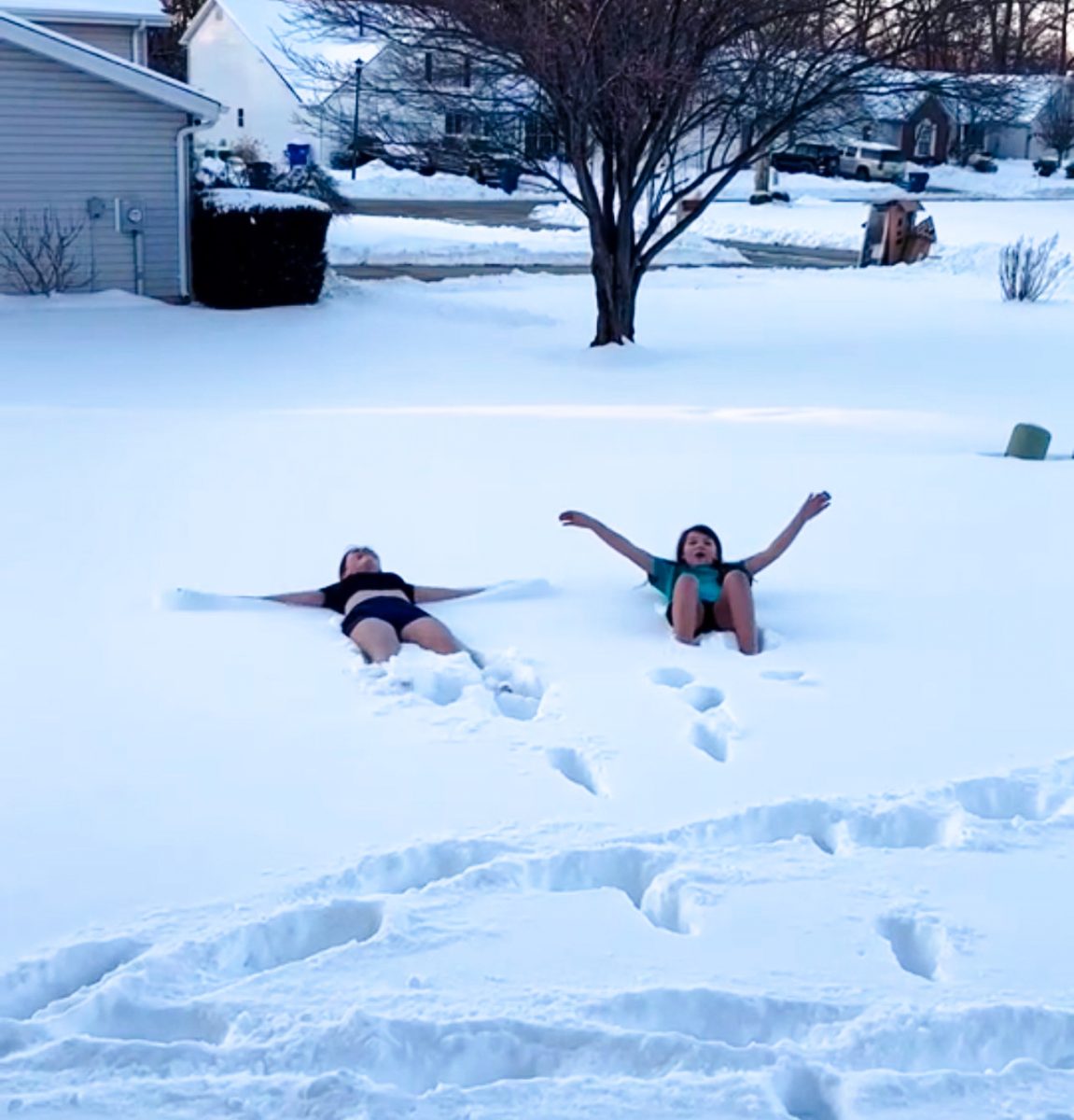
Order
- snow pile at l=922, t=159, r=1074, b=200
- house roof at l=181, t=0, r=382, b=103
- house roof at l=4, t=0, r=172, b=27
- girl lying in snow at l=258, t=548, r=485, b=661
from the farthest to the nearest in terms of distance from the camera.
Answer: snow pile at l=922, t=159, r=1074, b=200 → house roof at l=181, t=0, r=382, b=103 → house roof at l=4, t=0, r=172, b=27 → girl lying in snow at l=258, t=548, r=485, b=661

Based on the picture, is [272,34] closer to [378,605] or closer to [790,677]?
[378,605]

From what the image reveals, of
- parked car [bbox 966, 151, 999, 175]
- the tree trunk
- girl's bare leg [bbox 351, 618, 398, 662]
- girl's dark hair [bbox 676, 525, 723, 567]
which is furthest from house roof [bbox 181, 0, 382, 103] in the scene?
girl's bare leg [bbox 351, 618, 398, 662]

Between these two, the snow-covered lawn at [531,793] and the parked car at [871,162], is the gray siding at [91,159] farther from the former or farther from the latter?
the parked car at [871,162]

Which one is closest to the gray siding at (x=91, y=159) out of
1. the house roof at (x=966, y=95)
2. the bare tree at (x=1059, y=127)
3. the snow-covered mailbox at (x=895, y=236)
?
the house roof at (x=966, y=95)

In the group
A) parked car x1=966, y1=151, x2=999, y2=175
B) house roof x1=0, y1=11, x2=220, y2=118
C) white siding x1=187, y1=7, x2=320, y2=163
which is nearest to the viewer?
house roof x1=0, y1=11, x2=220, y2=118

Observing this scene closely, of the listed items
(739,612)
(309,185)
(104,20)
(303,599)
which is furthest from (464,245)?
(739,612)

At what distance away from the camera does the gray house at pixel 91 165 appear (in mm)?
18328

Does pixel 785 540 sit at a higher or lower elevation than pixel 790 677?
higher

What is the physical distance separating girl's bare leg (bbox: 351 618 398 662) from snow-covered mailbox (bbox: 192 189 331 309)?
13.4 meters

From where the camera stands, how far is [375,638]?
6199 millimetres

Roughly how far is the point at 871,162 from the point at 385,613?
53.6 m

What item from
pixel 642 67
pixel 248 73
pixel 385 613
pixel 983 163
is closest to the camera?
pixel 385 613

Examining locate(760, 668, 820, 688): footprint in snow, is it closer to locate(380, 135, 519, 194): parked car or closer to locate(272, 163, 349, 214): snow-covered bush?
locate(380, 135, 519, 194): parked car

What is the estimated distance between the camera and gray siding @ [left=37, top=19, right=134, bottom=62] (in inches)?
838
